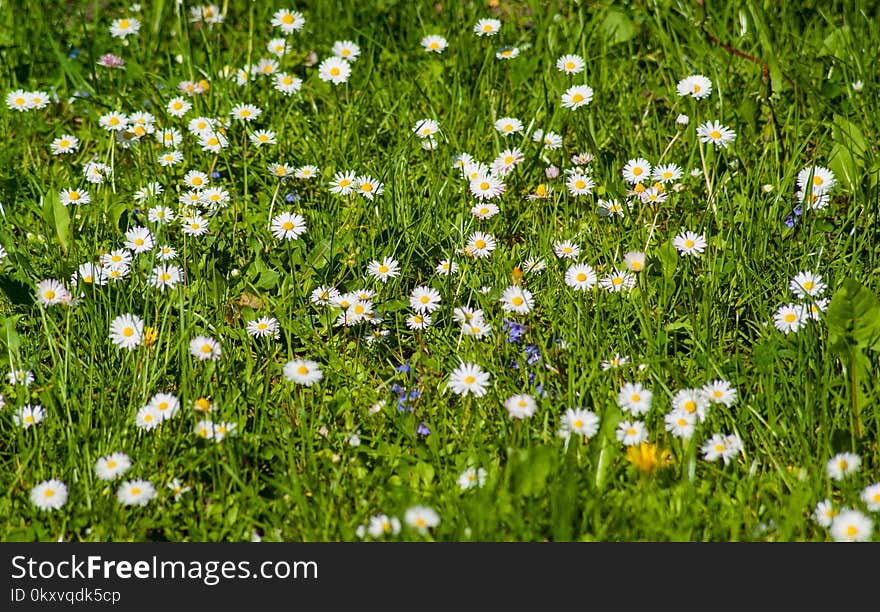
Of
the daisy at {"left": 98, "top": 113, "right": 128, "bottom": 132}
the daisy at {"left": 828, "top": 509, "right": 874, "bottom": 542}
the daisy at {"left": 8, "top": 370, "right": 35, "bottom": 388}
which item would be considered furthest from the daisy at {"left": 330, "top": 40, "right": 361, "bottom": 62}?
the daisy at {"left": 828, "top": 509, "right": 874, "bottom": 542}

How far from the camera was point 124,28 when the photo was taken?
3.91 meters

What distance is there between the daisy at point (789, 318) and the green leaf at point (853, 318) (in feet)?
0.42

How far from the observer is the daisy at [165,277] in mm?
2801

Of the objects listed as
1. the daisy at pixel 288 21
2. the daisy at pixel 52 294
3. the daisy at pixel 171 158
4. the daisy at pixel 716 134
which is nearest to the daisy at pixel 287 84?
the daisy at pixel 288 21

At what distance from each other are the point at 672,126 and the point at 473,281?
1161 millimetres

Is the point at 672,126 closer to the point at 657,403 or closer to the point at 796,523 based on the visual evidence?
the point at 657,403

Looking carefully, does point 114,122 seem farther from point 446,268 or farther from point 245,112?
point 446,268

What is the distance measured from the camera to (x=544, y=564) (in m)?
2.08

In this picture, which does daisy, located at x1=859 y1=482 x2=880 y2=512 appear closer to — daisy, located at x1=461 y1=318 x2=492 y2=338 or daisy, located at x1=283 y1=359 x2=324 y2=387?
daisy, located at x1=461 y1=318 x2=492 y2=338

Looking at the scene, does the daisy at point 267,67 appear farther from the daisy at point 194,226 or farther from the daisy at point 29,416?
the daisy at point 29,416

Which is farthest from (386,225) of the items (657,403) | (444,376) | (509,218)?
(657,403)

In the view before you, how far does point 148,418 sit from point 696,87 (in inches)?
81.0

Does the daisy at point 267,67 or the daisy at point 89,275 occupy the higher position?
the daisy at point 267,67

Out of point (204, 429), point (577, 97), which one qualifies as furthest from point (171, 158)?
point (577, 97)
